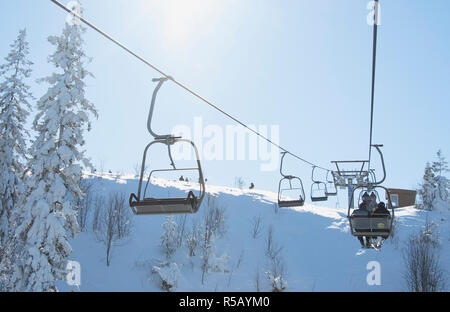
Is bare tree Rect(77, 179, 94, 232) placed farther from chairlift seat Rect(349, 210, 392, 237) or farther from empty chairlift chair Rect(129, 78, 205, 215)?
empty chairlift chair Rect(129, 78, 205, 215)

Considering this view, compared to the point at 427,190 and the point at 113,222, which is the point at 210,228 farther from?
the point at 427,190

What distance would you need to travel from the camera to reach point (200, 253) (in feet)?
116

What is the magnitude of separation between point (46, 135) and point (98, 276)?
14.0m

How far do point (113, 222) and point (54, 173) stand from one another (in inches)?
666

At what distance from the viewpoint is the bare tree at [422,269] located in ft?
103

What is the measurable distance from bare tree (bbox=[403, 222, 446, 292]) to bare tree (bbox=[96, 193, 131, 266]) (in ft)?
79.8

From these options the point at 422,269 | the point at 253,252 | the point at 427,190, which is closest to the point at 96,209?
the point at 253,252

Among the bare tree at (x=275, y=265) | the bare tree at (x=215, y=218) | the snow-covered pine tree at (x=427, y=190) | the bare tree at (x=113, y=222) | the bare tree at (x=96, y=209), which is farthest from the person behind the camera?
the snow-covered pine tree at (x=427, y=190)

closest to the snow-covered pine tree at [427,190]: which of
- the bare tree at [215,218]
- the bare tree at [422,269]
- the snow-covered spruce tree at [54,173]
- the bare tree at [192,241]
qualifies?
the bare tree at [422,269]

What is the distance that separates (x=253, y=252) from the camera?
36.5 meters

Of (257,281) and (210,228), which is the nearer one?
(257,281)

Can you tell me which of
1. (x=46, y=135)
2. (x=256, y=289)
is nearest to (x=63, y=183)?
(x=46, y=135)

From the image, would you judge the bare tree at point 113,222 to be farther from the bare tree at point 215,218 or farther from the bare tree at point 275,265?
the bare tree at point 275,265

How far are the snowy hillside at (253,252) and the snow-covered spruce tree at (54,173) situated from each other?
9.59 metres
